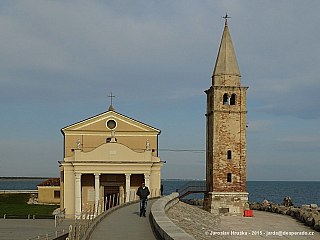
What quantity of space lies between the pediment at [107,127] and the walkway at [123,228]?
20.2 metres

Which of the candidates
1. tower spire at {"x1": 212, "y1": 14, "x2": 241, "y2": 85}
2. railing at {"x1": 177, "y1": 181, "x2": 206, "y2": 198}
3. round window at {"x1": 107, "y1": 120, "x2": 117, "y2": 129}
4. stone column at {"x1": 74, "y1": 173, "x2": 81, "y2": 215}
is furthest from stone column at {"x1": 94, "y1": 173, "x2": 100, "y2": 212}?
tower spire at {"x1": 212, "y1": 14, "x2": 241, "y2": 85}

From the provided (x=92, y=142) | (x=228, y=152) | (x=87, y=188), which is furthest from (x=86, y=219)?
(x=228, y=152)

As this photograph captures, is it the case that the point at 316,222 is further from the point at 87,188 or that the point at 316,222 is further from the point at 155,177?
the point at 87,188

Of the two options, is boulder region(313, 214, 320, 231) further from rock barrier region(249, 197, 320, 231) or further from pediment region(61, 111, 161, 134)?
pediment region(61, 111, 161, 134)

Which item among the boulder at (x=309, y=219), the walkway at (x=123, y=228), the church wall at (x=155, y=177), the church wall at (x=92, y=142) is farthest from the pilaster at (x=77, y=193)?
the boulder at (x=309, y=219)

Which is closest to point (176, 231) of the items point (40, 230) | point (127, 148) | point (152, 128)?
point (40, 230)

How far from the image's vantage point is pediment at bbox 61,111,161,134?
36.8 metres

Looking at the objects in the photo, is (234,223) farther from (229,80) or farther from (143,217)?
(143,217)

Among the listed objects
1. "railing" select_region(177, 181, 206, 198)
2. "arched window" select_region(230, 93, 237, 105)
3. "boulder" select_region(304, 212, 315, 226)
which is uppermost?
"arched window" select_region(230, 93, 237, 105)

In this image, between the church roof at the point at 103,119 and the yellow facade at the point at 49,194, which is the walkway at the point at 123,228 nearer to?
the church roof at the point at 103,119

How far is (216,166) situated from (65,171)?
1227 cm

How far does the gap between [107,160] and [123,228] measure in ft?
66.1

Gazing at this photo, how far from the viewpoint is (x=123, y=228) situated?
13641 mm

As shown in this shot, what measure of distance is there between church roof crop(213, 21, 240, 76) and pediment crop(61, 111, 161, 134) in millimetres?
7593
